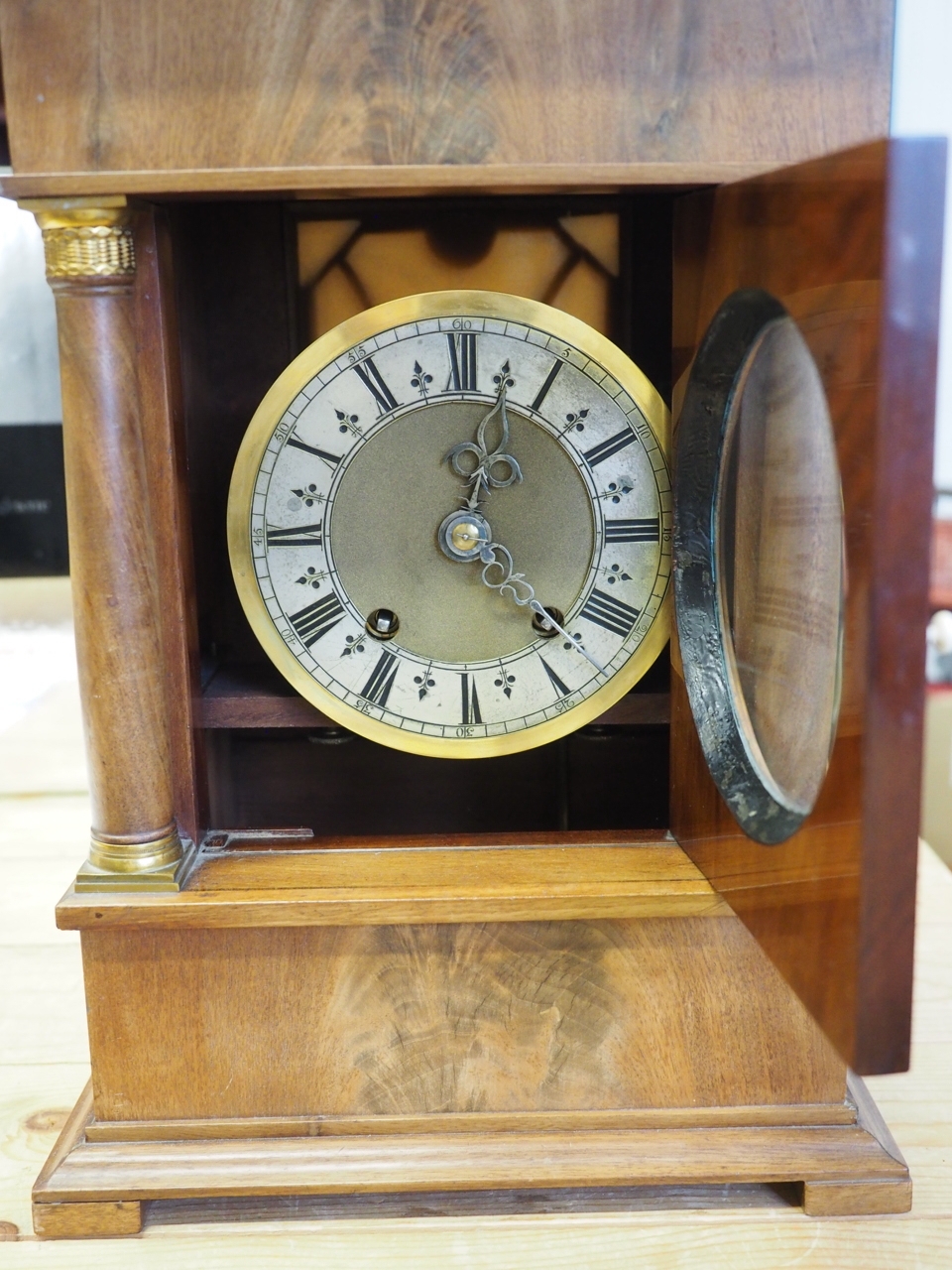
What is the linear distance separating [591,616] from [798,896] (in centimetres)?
35

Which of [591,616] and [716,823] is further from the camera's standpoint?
[591,616]

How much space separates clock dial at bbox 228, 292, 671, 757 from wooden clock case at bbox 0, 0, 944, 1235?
60 millimetres

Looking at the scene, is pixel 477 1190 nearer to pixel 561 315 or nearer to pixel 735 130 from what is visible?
pixel 561 315

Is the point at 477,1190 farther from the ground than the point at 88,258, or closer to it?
closer to it

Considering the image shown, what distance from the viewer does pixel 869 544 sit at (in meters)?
0.72

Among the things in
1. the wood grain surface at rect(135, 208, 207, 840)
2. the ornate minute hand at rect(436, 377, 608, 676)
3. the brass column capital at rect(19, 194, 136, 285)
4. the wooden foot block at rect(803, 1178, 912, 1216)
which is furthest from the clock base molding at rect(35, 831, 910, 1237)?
the brass column capital at rect(19, 194, 136, 285)

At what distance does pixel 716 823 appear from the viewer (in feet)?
3.29

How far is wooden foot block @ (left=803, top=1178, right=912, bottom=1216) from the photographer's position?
3.32ft

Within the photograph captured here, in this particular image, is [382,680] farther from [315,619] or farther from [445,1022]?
[445,1022]

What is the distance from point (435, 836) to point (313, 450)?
343 mm

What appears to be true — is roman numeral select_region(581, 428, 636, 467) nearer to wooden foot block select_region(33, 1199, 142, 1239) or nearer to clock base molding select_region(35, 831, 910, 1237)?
clock base molding select_region(35, 831, 910, 1237)

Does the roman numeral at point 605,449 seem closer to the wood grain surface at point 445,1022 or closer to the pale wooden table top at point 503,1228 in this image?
the wood grain surface at point 445,1022

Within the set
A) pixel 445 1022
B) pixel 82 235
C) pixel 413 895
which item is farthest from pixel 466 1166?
pixel 82 235

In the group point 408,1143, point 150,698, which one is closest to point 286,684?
point 150,698
